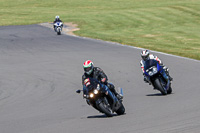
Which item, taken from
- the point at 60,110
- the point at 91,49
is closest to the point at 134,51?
the point at 91,49

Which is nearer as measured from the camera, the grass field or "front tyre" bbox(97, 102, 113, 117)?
"front tyre" bbox(97, 102, 113, 117)

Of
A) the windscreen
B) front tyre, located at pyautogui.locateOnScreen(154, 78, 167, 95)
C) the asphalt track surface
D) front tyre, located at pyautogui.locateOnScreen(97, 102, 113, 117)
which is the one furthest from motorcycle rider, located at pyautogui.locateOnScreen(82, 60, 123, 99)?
the windscreen

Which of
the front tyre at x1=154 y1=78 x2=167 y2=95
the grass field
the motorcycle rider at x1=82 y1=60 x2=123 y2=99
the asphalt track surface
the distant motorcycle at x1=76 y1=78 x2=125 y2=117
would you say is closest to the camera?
the asphalt track surface

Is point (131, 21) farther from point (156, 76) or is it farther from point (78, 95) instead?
point (156, 76)

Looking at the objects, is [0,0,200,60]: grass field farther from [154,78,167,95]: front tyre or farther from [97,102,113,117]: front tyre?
[97,102,113,117]: front tyre

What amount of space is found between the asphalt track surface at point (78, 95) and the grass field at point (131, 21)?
11.7 feet

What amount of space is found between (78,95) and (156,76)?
2.72 m

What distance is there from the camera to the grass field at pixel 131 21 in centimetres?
3247

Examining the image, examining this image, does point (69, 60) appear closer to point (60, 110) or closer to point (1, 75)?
point (1, 75)

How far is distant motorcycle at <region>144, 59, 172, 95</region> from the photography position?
14805 millimetres

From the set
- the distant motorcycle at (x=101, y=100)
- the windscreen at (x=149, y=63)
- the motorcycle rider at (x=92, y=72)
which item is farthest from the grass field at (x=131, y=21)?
the motorcycle rider at (x=92, y=72)

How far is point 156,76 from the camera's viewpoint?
589 inches

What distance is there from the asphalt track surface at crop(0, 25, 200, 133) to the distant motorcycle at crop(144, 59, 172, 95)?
0.29 meters

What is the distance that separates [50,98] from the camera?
49.5 feet
